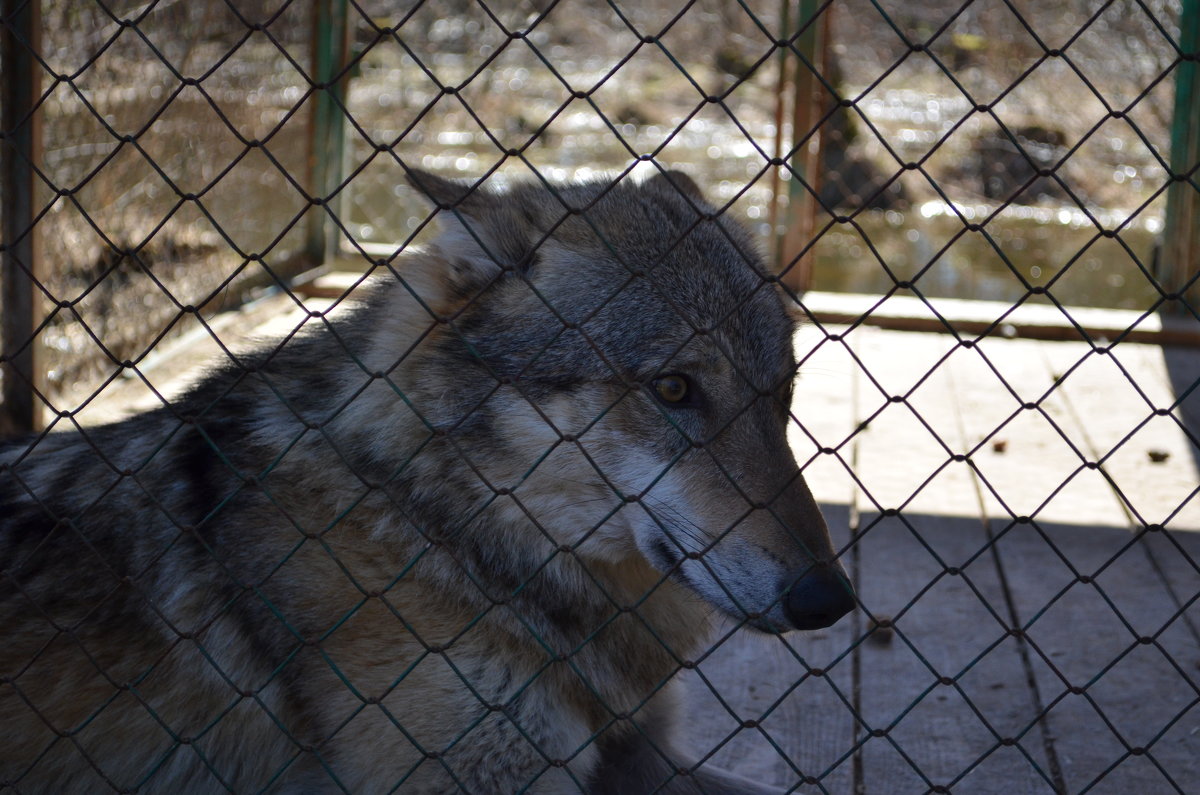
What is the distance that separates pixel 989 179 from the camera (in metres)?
12.0

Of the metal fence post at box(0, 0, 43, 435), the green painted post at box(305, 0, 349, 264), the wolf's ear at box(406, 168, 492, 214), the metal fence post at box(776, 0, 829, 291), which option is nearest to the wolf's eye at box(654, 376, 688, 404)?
the wolf's ear at box(406, 168, 492, 214)

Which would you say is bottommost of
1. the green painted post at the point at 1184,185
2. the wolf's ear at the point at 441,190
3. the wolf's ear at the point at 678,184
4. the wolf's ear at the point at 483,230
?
the green painted post at the point at 1184,185

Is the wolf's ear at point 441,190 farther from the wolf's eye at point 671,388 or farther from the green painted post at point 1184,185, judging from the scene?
the green painted post at point 1184,185

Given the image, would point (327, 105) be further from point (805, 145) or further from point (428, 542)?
point (428, 542)

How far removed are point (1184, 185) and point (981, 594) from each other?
4.65 meters

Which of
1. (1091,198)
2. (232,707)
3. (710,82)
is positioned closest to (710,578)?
(232,707)

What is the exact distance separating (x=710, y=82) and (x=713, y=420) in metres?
12.3

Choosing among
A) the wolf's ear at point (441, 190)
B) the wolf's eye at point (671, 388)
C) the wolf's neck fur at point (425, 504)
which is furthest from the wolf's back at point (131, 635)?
the wolf's eye at point (671, 388)

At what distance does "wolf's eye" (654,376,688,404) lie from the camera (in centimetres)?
275

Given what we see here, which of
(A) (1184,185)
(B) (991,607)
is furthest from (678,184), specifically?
(A) (1184,185)

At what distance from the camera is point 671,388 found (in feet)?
9.06

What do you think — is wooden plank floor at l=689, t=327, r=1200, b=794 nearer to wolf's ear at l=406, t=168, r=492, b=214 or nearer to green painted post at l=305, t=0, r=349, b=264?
wolf's ear at l=406, t=168, r=492, b=214

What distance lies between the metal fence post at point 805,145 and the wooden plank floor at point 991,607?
1.17 meters

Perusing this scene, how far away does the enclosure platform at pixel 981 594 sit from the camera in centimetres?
298
